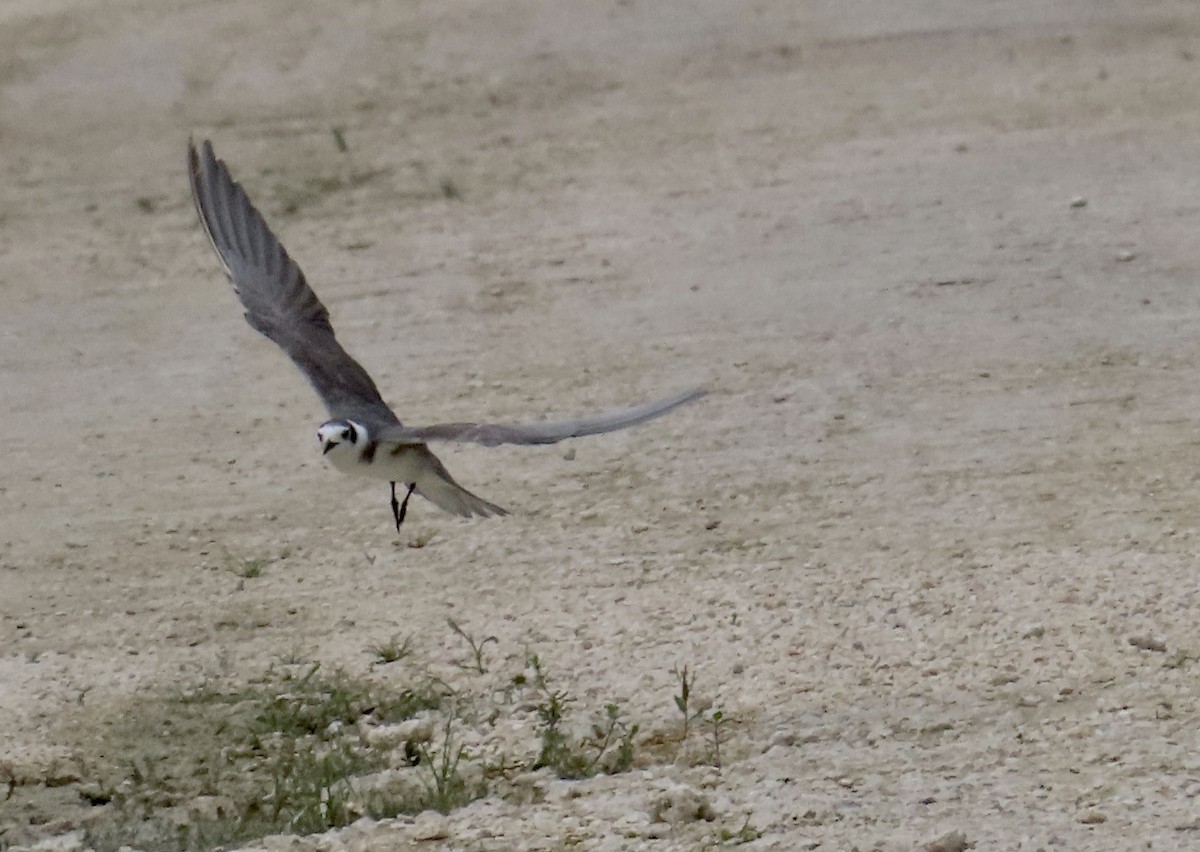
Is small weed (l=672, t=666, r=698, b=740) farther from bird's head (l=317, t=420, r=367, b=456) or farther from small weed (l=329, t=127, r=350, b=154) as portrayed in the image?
small weed (l=329, t=127, r=350, b=154)

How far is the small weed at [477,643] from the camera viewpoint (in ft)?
17.5

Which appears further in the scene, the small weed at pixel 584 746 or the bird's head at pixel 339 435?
the bird's head at pixel 339 435

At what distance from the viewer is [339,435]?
16.2ft

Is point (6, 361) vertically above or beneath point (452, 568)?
above

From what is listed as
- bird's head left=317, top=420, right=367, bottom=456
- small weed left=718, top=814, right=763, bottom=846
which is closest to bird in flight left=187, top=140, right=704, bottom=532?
bird's head left=317, top=420, right=367, bottom=456

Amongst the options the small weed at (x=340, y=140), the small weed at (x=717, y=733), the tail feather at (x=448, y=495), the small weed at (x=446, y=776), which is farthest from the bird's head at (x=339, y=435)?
the small weed at (x=340, y=140)

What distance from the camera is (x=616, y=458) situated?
21.7ft

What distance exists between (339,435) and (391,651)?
829mm

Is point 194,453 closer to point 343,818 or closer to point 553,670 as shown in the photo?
point 553,670

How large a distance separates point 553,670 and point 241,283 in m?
1.69

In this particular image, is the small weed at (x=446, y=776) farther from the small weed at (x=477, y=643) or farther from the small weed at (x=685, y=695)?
the small weed at (x=685, y=695)

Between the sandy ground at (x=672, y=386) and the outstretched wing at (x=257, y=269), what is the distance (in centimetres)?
75

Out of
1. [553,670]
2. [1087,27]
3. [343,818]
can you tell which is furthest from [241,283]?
[1087,27]

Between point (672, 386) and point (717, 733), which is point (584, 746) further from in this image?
point (672, 386)
